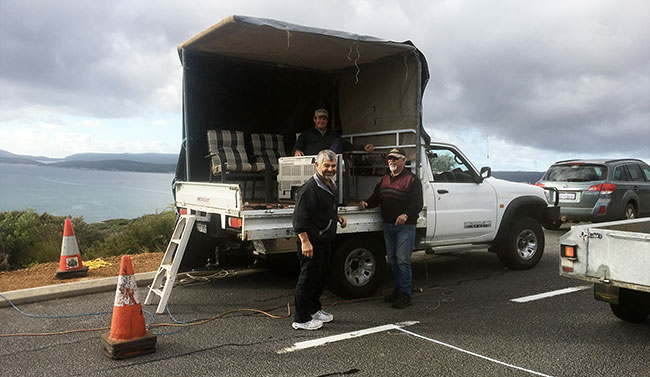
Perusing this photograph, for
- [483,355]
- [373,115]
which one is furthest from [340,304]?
[373,115]

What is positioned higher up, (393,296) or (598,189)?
(598,189)

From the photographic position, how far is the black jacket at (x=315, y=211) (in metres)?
4.87

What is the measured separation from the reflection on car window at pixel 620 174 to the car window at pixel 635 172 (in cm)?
34

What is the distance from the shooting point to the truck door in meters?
6.79

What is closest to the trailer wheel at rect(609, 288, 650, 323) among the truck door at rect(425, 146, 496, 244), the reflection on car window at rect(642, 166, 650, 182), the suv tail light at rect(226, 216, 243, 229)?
the truck door at rect(425, 146, 496, 244)

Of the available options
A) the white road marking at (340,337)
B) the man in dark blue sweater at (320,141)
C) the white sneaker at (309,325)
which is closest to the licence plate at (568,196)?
the man in dark blue sweater at (320,141)

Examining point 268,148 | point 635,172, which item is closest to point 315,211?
point 268,148

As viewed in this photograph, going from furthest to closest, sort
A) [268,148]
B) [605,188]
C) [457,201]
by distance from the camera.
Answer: [605,188] < [268,148] < [457,201]

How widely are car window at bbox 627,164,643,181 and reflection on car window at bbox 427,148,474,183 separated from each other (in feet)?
22.8

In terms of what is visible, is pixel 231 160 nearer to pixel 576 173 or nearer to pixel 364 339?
pixel 364 339

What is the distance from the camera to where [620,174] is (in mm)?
11672

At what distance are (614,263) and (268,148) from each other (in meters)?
5.61

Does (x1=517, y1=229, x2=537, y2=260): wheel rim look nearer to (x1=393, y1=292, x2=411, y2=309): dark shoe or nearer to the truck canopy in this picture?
the truck canopy

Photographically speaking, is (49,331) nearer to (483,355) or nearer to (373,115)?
(483,355)
